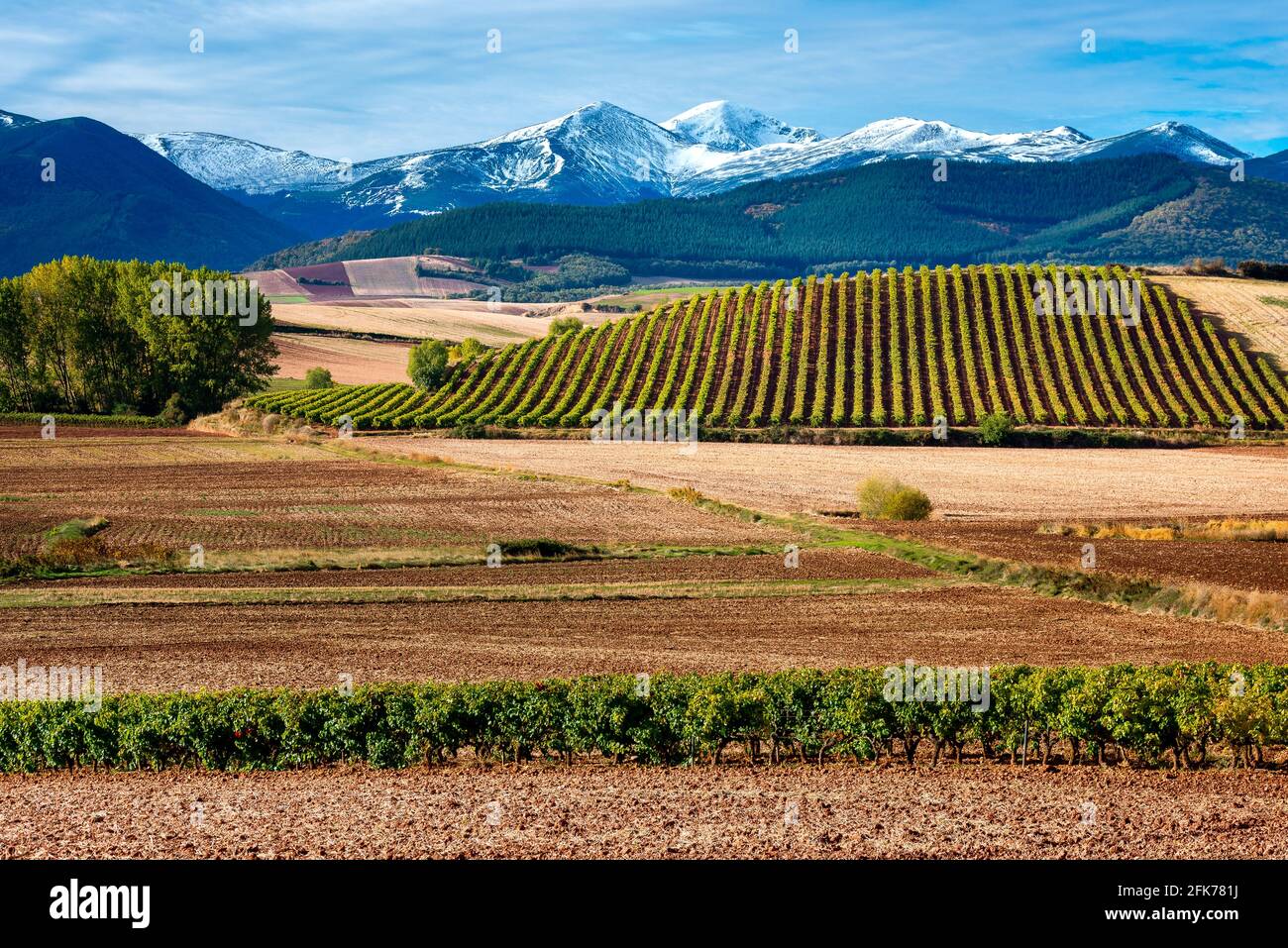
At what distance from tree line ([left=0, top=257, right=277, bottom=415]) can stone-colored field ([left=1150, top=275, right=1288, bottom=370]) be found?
94.6 m

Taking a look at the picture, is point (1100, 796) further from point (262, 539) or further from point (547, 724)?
point (262, 539)

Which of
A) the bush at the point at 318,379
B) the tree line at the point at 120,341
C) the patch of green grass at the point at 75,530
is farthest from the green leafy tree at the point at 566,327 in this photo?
the patch of green grass at the point at 75,530

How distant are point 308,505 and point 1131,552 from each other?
136 ft

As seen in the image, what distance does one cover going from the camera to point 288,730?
28469 millimetres

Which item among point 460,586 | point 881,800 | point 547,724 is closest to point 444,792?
point 547,724

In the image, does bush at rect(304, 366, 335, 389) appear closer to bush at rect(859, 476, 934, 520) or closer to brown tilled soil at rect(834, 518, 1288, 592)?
bush at rect(859, 476, 934, 520)

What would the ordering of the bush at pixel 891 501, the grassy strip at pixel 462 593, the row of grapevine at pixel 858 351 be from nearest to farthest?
1. the grassy strip at pixel 462 593
2. the bush at pixel 891 501
3. the row of grapevine at pixel 858 351

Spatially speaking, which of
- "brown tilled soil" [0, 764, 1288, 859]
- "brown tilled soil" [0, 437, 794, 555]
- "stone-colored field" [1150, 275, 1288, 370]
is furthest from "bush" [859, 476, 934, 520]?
"stone-colored field" [1150, 275, 1288, 370]

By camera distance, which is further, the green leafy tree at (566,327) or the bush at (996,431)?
the green leafy tree at (566,327)

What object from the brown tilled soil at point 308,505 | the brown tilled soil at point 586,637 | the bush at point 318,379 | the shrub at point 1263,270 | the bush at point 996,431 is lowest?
the brown tilled soil at point 586,637

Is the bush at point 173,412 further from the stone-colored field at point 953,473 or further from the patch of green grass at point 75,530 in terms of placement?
the patch of green grass at point 75,530

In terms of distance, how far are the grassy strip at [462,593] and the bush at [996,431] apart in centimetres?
5285

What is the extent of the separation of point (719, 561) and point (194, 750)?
93.3 ft

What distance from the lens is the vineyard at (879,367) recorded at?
10788 cm
